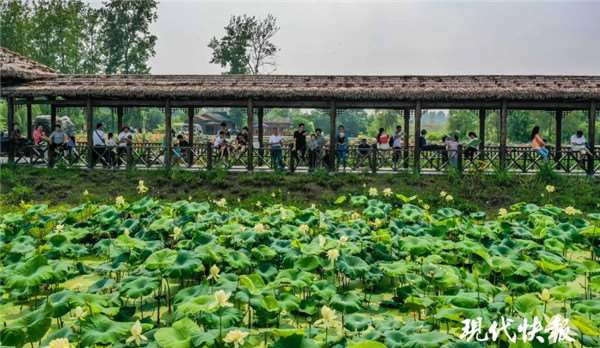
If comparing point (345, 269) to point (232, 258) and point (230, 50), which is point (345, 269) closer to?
point (232, 258)

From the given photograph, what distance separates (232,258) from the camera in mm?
5496

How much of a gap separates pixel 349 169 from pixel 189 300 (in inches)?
438

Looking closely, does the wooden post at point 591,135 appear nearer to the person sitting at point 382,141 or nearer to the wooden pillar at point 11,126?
the person sitting at point 382,141

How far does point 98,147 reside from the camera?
15008mm

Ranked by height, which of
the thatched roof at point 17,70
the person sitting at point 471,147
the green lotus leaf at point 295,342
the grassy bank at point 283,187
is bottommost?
the green lotus leaf at point 295,342

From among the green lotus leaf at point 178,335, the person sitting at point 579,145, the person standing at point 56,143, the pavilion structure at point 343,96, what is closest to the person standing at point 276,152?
the pavilion structure at point 343,96

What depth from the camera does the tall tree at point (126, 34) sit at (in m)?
34.6

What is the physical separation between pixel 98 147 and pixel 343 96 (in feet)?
20.1

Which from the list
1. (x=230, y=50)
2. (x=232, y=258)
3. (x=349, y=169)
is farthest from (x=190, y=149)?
(x=230, y=50)

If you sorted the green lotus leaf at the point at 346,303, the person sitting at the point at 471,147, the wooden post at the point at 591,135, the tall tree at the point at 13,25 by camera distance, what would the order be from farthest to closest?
the tall tree at the point at 13,25
the person sitting at the point at 471,147
the wooden post at the point at 591,135
the green lotus leaf at the point at 346,303

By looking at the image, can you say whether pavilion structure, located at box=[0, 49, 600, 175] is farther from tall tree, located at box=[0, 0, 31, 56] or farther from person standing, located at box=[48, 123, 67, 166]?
tall tree, located at box=[0, 0, 31, 56]

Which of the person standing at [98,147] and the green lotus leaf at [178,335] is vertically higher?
the person standing at [98,147]

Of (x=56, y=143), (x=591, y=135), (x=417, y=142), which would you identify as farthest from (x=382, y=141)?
(x=56, y=143)

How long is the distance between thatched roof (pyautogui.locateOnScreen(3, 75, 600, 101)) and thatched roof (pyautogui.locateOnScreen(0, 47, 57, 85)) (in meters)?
0.29
